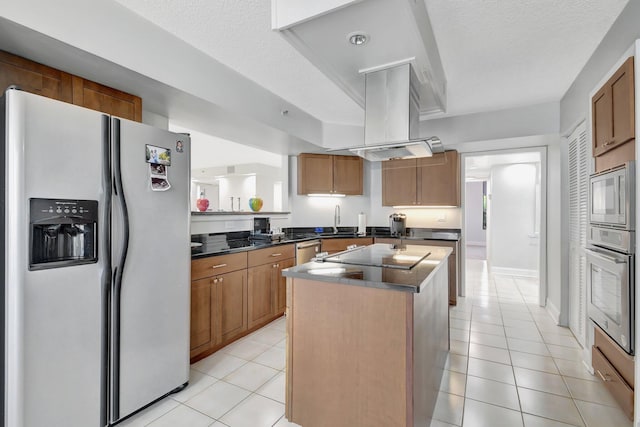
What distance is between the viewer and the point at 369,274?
164cm

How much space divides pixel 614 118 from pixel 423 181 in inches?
107

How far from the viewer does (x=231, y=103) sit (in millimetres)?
2793

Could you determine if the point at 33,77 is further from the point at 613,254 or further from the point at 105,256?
the point at 613,254

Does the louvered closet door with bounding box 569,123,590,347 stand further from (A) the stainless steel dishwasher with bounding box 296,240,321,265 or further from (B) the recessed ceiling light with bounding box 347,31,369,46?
(A) the stainless steel dishwasher with bounding box 296,240,321,265

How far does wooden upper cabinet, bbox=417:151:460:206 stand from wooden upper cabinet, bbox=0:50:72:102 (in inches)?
160

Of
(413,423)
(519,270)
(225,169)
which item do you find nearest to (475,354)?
(413,423)

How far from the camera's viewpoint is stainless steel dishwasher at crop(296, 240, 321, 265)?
3868 millimetres

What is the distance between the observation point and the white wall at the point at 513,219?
19.9 ft

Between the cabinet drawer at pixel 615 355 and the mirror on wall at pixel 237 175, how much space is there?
17.5 ft

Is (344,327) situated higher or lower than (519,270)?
higher

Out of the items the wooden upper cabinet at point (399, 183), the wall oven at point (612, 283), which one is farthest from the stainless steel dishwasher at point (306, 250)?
the wall oven at point (612, 283)

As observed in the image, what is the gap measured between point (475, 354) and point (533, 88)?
275 centimetres

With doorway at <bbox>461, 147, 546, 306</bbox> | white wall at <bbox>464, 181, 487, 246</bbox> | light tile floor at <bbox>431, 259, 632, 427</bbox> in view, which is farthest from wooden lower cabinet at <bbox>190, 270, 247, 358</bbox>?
white wall at <bbox>464, 181, 487, 246</bbox>

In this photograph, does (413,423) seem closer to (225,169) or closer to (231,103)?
(231,103)
